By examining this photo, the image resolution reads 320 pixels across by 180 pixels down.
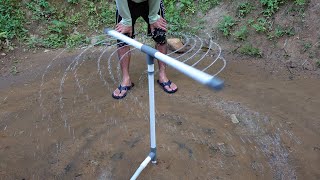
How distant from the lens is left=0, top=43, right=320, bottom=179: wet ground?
7.91ft

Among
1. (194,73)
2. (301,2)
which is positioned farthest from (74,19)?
(194,73)

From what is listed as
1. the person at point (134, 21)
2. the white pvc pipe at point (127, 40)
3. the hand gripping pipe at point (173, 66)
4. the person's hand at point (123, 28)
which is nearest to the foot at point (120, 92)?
the person at point (134, 21)

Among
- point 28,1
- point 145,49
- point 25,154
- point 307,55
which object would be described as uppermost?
point 145,49

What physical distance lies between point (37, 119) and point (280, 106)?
215 cm

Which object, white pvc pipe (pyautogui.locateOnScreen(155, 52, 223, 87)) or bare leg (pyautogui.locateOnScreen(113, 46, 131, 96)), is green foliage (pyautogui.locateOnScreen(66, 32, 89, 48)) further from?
white pvc pipe (pyautogui.locateOnScreen(155, 52, 223, 87))

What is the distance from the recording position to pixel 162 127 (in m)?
2.83

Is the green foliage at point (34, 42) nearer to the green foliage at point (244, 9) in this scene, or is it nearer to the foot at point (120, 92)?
the foot at point (120, 92)

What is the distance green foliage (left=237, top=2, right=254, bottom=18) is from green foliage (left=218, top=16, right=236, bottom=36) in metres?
0.13

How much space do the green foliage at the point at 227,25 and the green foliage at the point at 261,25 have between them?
271mm

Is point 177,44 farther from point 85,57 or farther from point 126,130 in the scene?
point 126,130

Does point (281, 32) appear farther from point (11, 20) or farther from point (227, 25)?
point (11, 20)

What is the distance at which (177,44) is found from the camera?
407 cm

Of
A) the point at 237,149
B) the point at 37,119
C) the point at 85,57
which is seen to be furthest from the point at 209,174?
the point at 85,57

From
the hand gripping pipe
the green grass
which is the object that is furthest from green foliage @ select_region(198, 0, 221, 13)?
the hand gripping pipe
